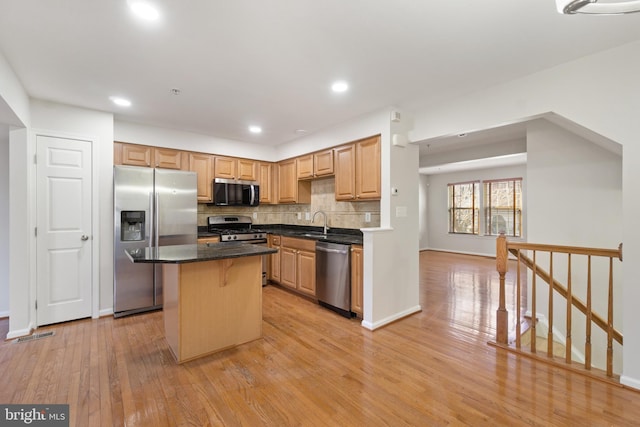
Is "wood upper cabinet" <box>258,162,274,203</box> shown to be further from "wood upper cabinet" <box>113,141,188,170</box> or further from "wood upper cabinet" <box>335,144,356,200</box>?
"wood upper cabinet" <box>335,144,356,200</box>

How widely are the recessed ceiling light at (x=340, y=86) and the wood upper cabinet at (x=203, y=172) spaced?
2.65 m

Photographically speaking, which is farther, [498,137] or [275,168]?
[275,168]

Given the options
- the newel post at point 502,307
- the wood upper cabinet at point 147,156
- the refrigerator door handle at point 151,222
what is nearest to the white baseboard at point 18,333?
the refrigerator door handle at point 151,222

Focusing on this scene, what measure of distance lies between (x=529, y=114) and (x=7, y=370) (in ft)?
16.2

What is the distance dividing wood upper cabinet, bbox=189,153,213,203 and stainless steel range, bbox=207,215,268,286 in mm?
427

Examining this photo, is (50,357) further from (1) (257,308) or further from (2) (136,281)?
(1) (257,308)

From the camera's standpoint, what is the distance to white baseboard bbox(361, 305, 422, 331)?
3128 millimetres

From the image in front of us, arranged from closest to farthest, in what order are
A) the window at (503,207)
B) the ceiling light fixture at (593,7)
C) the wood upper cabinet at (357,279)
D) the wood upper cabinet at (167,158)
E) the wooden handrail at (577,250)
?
the ceiling light fixture at (593,7), the wooden handrail at (577,250), the wood upper cabinet at (357,279), the wood upper cabinet at (167,158), the window at (503,207)

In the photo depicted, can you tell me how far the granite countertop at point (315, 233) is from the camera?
371 cm

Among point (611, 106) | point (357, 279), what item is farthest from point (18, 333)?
point (611, 106)

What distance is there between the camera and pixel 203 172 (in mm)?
4582

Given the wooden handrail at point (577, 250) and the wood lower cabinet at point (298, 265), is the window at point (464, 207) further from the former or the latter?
the wood lower cabinet at point (298, 265)

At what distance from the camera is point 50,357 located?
2.48m

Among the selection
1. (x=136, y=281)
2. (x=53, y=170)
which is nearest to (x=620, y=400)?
(x=136, y=281)
